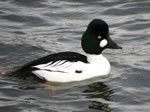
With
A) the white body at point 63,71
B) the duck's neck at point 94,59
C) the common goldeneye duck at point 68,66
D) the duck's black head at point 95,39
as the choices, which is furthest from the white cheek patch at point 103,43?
the white body at point 63,71

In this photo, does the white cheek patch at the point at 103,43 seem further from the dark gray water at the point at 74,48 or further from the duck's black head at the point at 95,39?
the dark gray water at the point at 74,48

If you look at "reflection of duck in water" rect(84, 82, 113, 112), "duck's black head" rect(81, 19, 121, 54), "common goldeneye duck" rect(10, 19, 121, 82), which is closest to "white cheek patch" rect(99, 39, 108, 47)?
"duck's black head" rect(81, 19, 121, 54)

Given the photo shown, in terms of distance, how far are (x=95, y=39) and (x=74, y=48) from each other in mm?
1816

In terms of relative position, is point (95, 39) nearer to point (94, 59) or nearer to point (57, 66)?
point (94, 59)

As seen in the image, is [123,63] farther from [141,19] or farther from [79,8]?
[79,8]

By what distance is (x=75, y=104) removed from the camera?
7398 millimetres

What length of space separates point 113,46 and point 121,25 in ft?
11.0

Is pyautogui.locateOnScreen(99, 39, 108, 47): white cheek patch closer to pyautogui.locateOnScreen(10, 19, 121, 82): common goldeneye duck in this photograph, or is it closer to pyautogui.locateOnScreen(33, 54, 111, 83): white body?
pyautogui.locateOnScreen(10, 19, 121, 82): common goldeneye duck

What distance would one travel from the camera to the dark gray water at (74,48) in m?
7.46

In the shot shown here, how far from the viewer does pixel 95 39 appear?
8.72 metres

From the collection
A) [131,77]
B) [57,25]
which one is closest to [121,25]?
[57,25]

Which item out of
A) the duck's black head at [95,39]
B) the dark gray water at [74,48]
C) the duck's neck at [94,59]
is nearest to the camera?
the dark gray water at [74,48]

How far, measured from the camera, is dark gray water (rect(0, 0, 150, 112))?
24.5 ft

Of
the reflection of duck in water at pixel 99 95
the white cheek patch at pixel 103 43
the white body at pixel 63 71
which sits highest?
the white cheek patch at pixel 103 43
